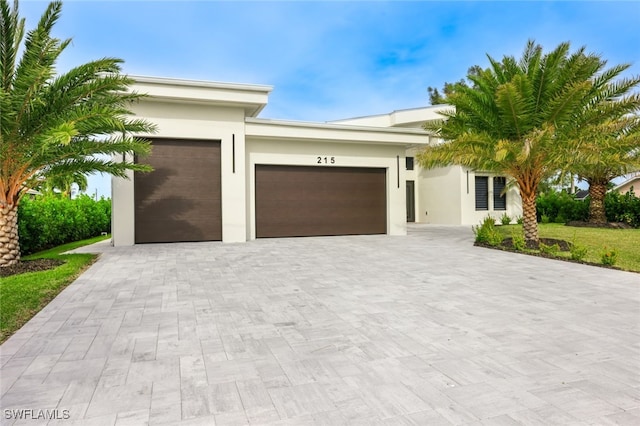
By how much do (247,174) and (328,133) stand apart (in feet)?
10.6

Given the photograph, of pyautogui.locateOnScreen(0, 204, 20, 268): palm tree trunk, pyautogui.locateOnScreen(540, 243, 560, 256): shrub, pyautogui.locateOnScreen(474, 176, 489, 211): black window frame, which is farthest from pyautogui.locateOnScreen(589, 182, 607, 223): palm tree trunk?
pyautogui.locateOnScreen(0, 204, 20, 268): palm tree trunk

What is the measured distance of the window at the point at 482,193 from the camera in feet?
65.1

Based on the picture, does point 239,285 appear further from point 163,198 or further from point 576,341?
point 163,198

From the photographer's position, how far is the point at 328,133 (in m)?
13.0

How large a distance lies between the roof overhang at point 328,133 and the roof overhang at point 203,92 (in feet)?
2.45

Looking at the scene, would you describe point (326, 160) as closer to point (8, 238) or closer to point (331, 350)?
point (8, 238)

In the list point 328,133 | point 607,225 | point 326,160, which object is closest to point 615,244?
point 607,225

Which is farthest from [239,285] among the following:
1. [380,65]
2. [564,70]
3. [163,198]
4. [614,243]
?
[380,65]

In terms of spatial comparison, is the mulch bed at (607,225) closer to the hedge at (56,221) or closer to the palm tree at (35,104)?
the palm tree at (35,104)

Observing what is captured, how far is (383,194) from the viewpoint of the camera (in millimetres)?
14422

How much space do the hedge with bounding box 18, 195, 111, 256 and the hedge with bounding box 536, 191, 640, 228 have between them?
21.8 meters

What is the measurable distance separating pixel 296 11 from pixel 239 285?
26.6 ft

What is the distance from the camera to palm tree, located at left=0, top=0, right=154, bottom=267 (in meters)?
6.70

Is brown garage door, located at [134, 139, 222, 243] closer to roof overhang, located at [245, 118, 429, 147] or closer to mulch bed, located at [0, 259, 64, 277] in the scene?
roof overhang, located at [245, 118, 429, 147]
